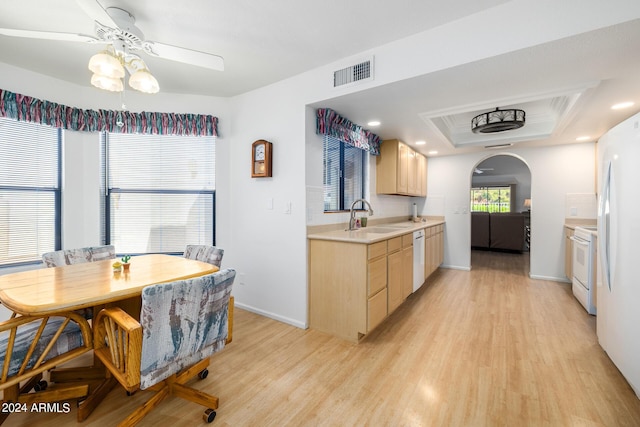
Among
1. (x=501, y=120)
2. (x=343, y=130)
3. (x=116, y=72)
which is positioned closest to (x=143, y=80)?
(x=116, y=72)

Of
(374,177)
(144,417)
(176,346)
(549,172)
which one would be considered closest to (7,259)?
(144,417)

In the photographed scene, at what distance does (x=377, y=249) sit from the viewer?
2.55 m

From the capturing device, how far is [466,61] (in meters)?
1.90

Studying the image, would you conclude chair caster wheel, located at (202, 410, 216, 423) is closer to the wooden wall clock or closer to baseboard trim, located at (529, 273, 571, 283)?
the wooden wall clock

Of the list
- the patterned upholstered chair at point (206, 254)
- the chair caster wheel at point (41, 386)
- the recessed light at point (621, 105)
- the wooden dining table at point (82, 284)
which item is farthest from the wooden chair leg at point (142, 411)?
the recessed light at point (621, 105)

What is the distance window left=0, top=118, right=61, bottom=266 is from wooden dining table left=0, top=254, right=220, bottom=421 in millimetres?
1151

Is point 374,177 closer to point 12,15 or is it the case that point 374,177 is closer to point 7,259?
point 12,15

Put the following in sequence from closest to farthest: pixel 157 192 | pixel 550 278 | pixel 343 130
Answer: pixel 343 130 < pixel 157 192 < pixel 550 278

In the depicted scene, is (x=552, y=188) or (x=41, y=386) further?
(x=552, y=188)

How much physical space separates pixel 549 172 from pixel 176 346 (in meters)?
5.50

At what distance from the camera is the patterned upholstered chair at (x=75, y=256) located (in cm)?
221

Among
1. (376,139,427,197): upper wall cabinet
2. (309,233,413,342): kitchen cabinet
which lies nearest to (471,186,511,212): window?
(376,139,427,197): upper wall cabinet

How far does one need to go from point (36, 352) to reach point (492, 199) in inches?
473

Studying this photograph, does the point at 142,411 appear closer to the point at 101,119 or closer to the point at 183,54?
the point at 183,54
